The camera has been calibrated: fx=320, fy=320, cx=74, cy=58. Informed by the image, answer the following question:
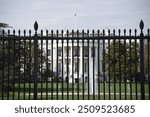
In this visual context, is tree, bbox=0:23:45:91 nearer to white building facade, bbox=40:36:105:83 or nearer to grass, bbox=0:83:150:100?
grass, bbox=0:83:150:100

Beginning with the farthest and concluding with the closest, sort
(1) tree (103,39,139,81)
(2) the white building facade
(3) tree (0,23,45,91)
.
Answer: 1. (3) tree (0,23,45,91)
2. (2) the white building facade
3. (1) tree (103,39,139,81)

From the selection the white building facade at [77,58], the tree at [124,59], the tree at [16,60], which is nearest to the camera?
the tree at [124,59]

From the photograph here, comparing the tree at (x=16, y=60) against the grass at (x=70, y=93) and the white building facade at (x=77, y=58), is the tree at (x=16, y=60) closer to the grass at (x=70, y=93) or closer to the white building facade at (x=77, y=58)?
the grass at (x=70, y=93)

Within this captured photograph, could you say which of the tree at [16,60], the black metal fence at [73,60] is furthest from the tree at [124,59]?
the tree at [16,60]

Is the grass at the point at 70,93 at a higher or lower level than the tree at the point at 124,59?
lower

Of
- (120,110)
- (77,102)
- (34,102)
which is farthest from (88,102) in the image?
(34,102)

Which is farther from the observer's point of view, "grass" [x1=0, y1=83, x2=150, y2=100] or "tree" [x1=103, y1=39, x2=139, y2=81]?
"grass" [x1=0, y1=83, x2=150, y2=100]

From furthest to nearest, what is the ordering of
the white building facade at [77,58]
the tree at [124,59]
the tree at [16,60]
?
the tree at [16,60]
the white building facade at [77,58]
the tree at [124,59]

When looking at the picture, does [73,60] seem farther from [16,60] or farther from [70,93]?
[70,93]

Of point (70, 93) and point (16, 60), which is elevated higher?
point (16, 60)

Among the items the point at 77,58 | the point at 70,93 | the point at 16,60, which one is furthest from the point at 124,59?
the point at 70,93

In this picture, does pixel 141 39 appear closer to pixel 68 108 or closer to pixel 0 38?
pixel 68 108

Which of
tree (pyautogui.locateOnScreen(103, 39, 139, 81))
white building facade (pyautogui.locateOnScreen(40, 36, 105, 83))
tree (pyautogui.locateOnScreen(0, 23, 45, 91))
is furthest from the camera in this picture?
tree (pyautogui.locateOnScreen(0, 23, 45, 91))

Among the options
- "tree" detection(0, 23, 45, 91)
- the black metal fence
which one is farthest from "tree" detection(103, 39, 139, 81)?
"tree" detection(0, 23, 45, 91)
